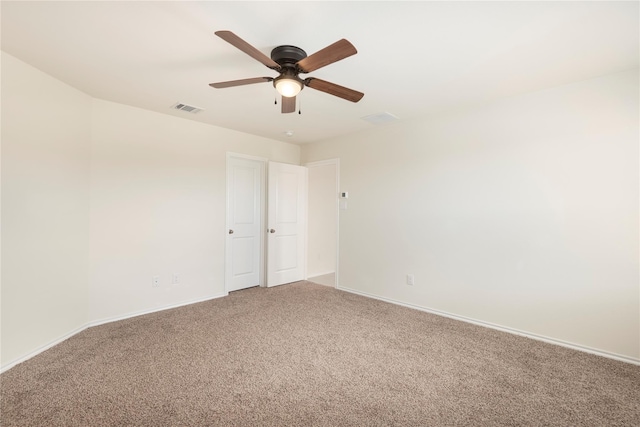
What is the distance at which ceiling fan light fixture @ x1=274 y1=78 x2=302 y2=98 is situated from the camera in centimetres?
201

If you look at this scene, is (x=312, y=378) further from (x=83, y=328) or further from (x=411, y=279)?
(x=83, y=328)

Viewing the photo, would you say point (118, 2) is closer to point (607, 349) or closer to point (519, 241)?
point (519, 241)

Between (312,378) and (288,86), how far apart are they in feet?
7.13

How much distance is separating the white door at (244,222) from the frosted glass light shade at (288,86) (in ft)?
8.40

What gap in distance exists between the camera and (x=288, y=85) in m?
2.02

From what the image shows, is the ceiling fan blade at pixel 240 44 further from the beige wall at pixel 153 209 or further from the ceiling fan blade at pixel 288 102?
the beige wall at pixel 153 209

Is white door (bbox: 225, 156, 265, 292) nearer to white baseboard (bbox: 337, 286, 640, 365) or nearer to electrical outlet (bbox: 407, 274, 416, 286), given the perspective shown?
white baseboard (bbox: 337, 286, 640, 365)

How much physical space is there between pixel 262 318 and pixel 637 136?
13.0 ft

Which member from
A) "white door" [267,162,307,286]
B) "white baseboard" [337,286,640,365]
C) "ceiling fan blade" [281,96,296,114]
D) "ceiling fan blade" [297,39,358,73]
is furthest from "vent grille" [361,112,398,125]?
"white baseboard" [337,286,640,365]

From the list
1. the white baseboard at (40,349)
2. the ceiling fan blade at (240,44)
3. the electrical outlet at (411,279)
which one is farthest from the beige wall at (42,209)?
the electrical outlet at (411,279)

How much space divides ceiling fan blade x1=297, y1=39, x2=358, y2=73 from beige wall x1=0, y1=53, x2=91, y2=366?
2410mm

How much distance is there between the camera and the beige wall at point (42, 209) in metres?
2.30

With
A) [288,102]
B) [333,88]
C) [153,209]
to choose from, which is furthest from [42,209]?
[333,88]

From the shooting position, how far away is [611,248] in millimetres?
2527
